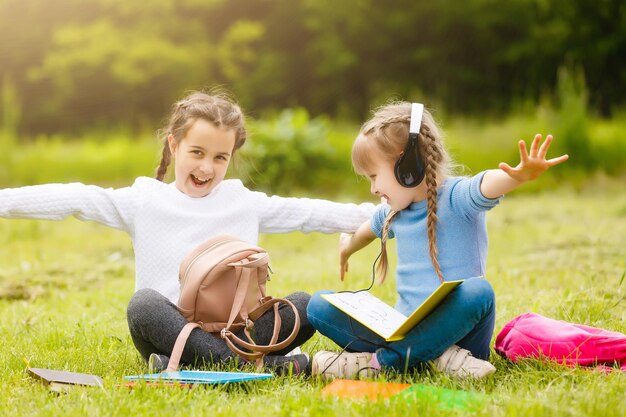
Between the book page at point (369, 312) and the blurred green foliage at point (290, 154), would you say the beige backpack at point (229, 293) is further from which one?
the blurred green foliage at point (290, 154)

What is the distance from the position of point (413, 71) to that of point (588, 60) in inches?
140

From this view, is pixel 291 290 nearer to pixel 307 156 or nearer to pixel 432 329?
pixel 432 329

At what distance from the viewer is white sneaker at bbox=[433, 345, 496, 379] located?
240cm

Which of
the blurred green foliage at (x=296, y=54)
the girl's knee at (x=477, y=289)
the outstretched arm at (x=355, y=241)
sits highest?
the blurred green foliage at (x=296, y=54)

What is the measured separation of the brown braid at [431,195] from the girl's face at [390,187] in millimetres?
63

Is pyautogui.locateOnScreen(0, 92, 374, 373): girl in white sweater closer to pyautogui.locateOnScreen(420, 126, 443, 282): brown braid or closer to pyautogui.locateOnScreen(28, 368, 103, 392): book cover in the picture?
pyautogui.locateOnScreen(28, 368, 103, 392): book cover

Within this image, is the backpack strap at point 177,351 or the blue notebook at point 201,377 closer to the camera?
the blue notebook at point 201,377

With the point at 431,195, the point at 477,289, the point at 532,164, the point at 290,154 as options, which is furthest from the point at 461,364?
the point at 290,154

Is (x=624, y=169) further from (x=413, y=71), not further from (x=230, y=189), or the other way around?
(x=230, y=189)

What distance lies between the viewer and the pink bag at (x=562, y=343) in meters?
2.51

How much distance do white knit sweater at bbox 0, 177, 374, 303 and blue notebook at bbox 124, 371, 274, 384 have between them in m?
0.51

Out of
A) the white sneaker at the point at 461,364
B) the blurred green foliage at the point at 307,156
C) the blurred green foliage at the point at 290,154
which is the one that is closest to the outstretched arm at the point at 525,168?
the white sneaker at the point at 461,364

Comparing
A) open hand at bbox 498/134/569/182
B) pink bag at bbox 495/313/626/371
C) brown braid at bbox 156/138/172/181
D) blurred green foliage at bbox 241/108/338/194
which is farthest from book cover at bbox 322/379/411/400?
blurred green foliage at bbox 241/108/338/194

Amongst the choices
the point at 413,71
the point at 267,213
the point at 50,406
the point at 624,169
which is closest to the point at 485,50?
the point at 413,71
